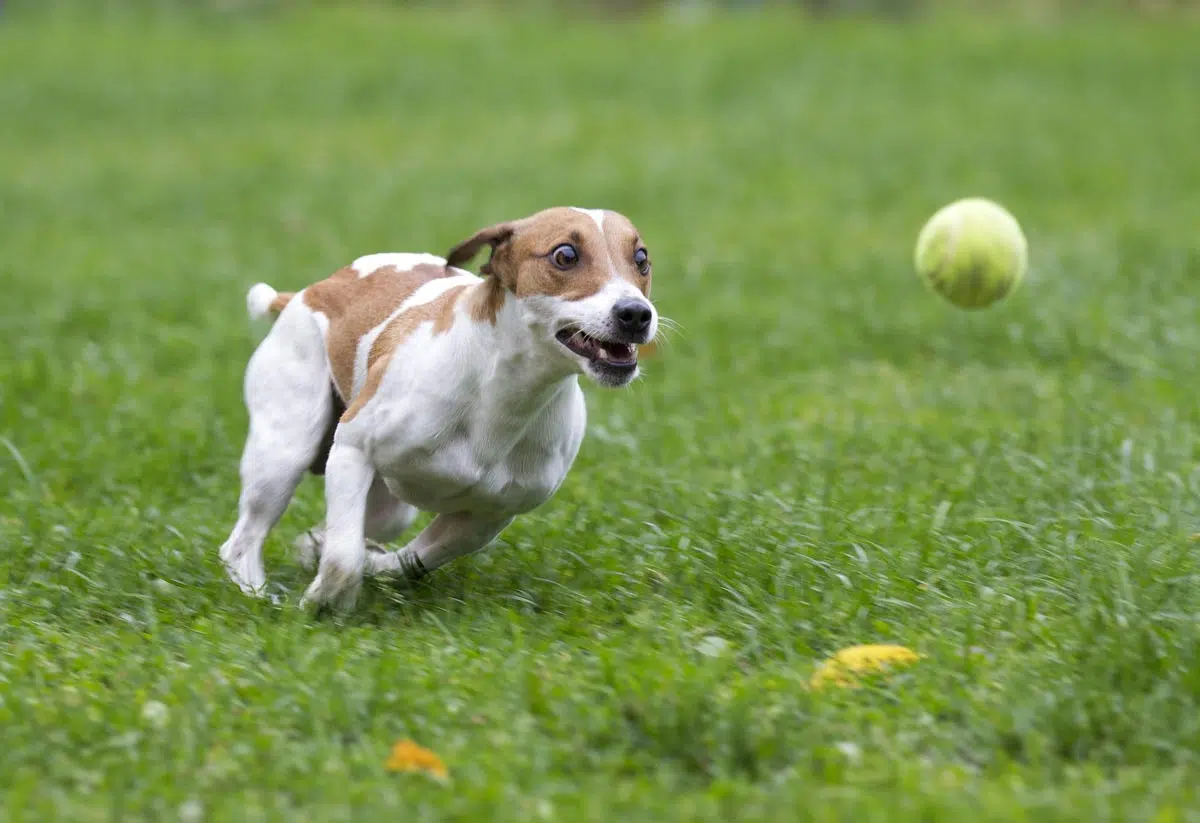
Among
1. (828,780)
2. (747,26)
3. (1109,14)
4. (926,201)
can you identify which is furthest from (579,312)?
(1109,14)

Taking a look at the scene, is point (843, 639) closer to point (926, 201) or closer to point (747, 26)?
point (926, 201)

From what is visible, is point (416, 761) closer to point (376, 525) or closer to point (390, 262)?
point (376, 525)

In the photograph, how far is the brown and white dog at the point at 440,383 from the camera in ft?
14.3

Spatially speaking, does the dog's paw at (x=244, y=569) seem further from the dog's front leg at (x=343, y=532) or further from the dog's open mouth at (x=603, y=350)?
the dog's open mouth at (x=603, y=350)

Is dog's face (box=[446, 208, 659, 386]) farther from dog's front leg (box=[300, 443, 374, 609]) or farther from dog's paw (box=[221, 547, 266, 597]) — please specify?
dog's paw (box=[221, 547, 266, 597])

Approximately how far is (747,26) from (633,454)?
12183 millimetres

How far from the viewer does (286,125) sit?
14906 millimetres

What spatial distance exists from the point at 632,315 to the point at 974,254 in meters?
2.25

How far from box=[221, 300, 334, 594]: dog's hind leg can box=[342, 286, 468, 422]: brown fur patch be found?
0.33 metres

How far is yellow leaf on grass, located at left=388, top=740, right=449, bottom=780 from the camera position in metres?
3.46

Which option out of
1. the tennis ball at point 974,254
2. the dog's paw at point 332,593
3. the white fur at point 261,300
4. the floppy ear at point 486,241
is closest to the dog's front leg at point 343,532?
the dog's paw at point 332,593

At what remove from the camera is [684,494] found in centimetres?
573

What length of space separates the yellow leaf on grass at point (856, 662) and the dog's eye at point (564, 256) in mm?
1236

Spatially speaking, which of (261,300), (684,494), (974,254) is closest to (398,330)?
(261,300)
